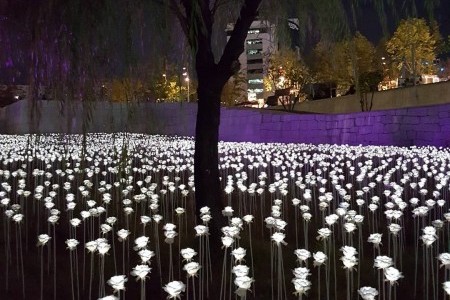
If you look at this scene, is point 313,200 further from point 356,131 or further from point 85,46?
point 356,131

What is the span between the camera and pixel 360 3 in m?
4.19

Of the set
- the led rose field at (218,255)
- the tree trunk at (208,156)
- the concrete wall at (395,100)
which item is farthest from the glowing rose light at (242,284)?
the concrete wall at (395,100)

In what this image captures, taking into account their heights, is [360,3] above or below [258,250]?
above

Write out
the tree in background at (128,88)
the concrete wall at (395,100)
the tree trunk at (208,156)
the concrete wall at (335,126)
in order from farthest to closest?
1. the concrete wall at (395,100)
2. the concrete wall at (335,126)
3. the tree trunk at (208,156)
4. the tree in background at (128,88)

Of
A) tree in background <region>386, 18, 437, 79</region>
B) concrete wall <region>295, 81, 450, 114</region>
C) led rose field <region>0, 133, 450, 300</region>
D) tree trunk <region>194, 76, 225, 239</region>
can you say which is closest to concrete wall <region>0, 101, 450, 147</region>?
concrete wall <region>295, 81, 450, 114</region>

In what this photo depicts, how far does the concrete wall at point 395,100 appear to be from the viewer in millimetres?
24156

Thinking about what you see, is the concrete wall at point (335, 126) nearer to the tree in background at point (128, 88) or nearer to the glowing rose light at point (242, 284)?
the tree in background at point (128, 88)

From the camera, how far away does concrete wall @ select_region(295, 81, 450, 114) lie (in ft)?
79.3

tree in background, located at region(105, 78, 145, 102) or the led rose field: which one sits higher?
tree in background, located at region(105, 78, 145, 102)

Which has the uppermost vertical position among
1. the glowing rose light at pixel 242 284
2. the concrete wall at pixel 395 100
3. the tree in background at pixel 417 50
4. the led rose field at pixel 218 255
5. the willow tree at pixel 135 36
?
the tree in background at pixel 417 50

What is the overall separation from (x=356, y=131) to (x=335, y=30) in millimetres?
15665

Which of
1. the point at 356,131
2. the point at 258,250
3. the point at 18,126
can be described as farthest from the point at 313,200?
the point at 18,126

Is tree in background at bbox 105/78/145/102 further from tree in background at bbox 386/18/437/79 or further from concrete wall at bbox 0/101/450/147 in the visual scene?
tree in background at bbox 386/18/437/79

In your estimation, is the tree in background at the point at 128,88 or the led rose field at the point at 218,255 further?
the tree in background at the point at 128,88
